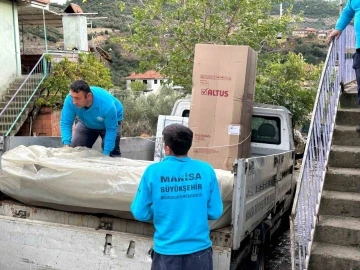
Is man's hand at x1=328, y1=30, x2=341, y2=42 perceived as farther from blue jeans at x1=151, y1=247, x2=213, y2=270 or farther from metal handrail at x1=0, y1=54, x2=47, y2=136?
metal handrail at x1=0, y1=54, x2=47, y2=136

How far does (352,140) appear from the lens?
15.0 ft

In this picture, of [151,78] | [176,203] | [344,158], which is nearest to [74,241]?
[176,203]

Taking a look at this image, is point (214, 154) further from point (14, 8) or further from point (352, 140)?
point (14, 8)

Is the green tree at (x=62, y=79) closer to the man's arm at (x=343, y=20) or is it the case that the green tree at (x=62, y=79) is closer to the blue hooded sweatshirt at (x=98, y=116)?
the blue hooded sweatshirt at (x=98, y=116)

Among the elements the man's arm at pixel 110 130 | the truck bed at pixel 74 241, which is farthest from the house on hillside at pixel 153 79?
the truck bed at pixel 74 241

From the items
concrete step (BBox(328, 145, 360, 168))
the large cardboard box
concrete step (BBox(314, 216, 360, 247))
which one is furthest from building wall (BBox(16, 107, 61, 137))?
concrete step (BBox(314, 216, 360, 247))

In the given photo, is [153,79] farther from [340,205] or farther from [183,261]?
[183,261]

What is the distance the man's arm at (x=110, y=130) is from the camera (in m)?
4.65

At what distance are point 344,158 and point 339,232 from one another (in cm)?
89

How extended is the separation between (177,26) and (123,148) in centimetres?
587

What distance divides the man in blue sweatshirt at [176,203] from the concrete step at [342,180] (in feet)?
5.90

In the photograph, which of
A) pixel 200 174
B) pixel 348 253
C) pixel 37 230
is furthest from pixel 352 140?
pixel 37 230

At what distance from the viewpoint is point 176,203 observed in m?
2.80

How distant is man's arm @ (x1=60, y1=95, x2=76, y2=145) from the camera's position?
479 centimetres
